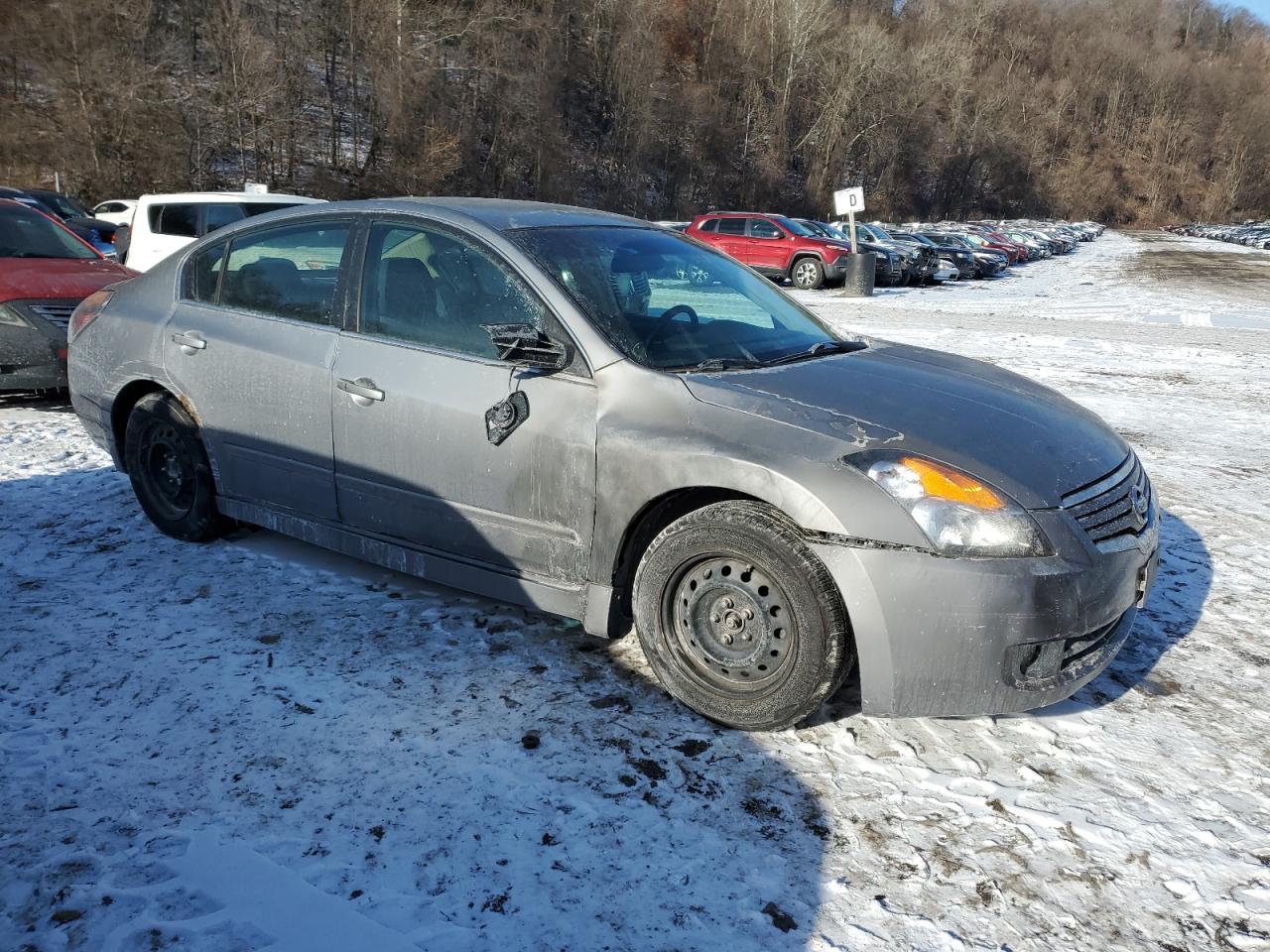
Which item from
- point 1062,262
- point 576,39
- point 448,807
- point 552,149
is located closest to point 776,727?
point 448,807

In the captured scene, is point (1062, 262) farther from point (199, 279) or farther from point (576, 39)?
point (199, 279)

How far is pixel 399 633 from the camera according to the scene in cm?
369

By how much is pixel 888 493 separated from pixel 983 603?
40 cm

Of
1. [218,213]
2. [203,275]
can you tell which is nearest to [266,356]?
[203,275]

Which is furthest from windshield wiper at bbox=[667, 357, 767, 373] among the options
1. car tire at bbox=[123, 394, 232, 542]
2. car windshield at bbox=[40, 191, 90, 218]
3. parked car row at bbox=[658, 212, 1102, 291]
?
car windshield at bbox=[40, 191, 90, 218]

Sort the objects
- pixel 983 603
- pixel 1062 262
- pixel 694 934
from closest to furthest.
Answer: pixel 694 934 < pixel 983 603 < pixel 1062 262

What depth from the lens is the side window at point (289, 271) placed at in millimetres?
3947

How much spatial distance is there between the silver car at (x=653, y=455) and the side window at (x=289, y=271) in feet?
0.05

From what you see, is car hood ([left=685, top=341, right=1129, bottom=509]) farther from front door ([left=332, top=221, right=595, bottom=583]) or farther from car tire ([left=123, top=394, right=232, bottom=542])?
car tire ([left=123, top=394, right=232, bottom=542])

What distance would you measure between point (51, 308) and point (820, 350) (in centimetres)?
601

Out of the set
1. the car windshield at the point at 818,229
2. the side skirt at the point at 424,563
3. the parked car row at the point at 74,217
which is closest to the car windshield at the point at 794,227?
the car windshield at the point at 818,229

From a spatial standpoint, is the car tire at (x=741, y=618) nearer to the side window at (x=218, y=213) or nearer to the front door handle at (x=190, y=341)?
the front door handle at (x=190, y=341)

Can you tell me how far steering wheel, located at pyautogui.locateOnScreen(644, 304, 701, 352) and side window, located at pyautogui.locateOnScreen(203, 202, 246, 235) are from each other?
991cm

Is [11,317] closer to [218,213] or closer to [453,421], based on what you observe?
[453,421]
